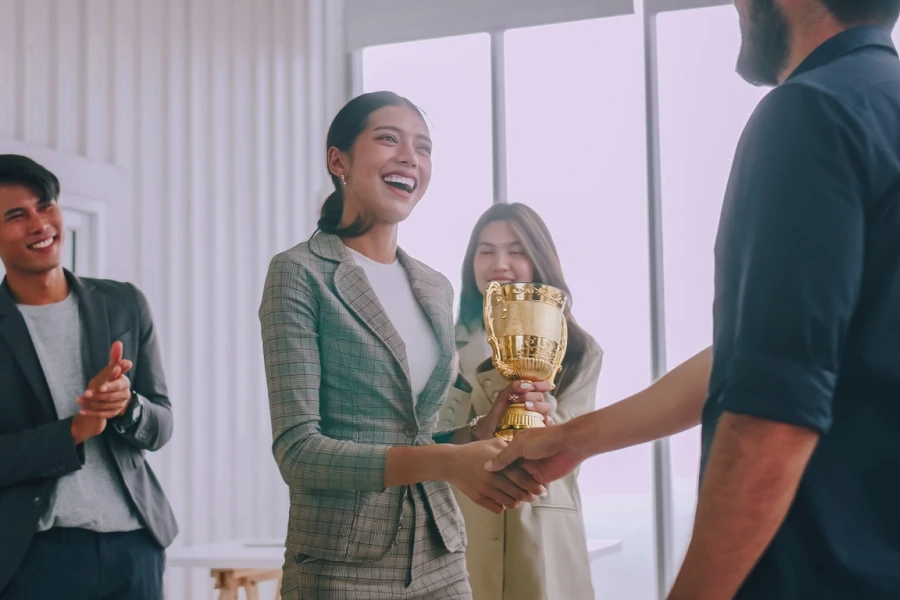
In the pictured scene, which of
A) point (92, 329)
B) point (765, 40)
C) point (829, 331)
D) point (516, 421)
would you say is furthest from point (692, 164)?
point (829, 331)

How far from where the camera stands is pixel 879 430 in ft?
3.32

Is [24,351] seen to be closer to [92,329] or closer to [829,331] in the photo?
[92,329]

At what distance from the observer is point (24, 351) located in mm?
2787

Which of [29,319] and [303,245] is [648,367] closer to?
[29,319]

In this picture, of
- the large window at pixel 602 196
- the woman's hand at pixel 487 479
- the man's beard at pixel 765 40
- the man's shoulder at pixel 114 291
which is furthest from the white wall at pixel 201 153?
the man's beard at pixel 765 40

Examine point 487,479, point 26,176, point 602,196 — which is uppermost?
point 602,196

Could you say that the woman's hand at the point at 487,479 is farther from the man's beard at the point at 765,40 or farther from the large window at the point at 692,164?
the large window at the point at 692,164

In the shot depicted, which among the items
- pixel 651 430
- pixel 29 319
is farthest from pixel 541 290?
pixel 29 319

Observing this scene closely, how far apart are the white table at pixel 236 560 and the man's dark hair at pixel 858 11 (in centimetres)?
258

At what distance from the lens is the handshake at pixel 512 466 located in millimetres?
1882

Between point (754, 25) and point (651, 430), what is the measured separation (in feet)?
3.02

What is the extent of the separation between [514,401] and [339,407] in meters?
0.49

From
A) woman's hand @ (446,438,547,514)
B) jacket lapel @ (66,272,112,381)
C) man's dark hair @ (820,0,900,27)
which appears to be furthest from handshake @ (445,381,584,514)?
jacket lapel @ (66,272,112,381)

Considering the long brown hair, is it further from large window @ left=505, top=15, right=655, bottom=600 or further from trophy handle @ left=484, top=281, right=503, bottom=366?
large window @ left=505, top=15, right=655, bottom=600
